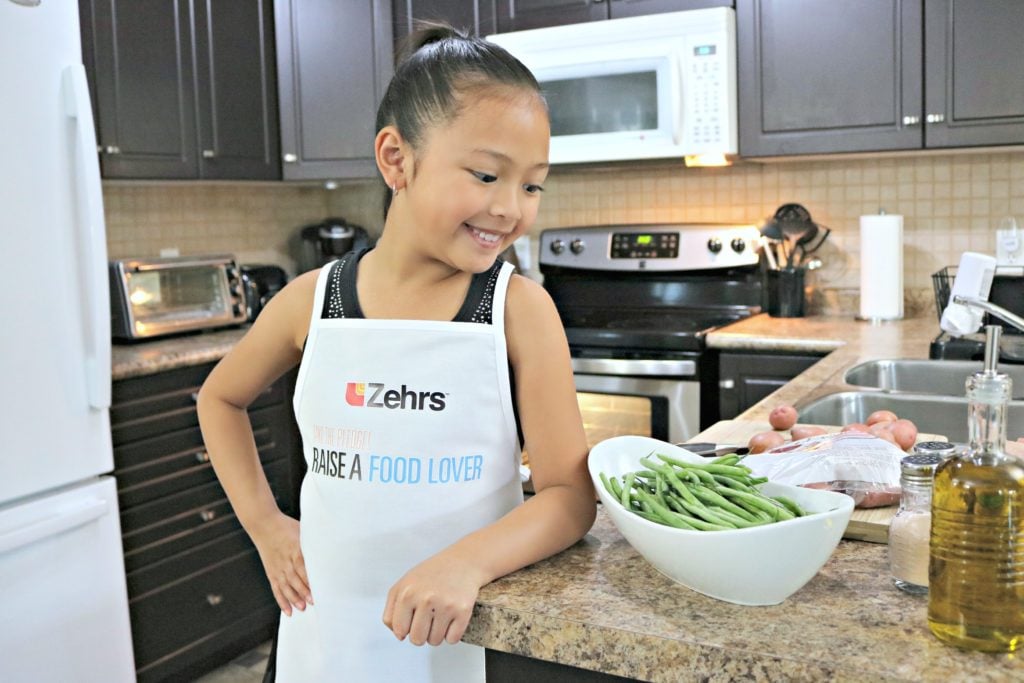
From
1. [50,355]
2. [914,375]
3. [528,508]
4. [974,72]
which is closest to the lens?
[528,508]

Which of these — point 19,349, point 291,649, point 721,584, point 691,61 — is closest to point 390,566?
point 291,649

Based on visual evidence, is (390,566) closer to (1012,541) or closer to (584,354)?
(1012,541)

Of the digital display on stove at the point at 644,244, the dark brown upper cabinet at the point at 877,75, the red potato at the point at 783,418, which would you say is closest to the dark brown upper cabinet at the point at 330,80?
the digital display on stove at the point at 644,244

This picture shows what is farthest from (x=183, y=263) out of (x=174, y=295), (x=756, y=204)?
(x=756, y=204)

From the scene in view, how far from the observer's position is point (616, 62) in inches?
121

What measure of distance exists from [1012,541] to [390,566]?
22.8 inches

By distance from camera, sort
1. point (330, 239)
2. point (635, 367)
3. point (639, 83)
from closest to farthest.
→ point (635, 367)
point (639, 83)
point (330, 239)

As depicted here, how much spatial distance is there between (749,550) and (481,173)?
1.42ft

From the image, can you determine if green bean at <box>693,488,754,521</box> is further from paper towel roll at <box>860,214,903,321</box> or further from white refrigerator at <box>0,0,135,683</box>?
paper towel roll at <box>860,214,903,321</box>

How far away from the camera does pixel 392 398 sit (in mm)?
1019

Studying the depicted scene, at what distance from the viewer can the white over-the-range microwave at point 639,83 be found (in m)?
2.97

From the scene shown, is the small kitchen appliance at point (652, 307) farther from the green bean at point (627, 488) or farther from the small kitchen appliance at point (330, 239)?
the green bean at point (627, 488)

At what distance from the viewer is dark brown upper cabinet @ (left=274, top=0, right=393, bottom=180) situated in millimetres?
3531

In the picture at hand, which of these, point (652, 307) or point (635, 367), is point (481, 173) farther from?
point (652, 307)
